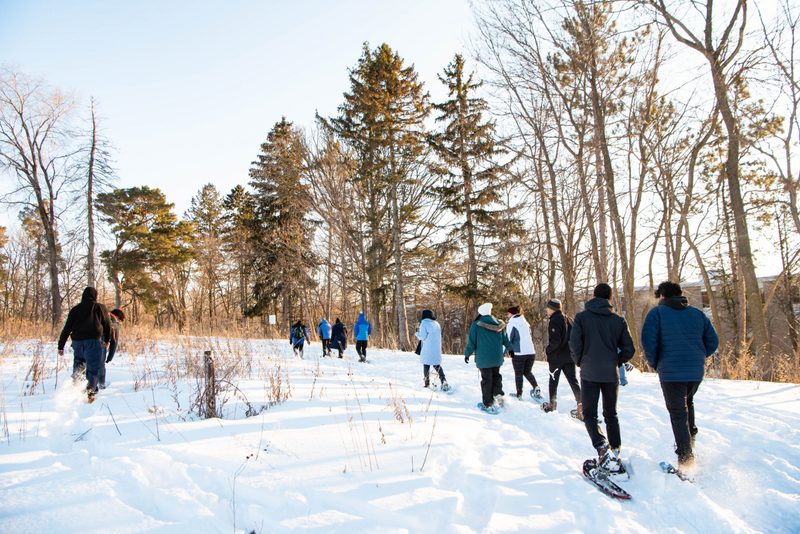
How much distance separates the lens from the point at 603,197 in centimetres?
1415

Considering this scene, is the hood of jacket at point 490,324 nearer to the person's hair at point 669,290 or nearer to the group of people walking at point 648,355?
the group of people walking at point 648,355

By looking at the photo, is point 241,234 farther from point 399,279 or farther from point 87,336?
point 87,336

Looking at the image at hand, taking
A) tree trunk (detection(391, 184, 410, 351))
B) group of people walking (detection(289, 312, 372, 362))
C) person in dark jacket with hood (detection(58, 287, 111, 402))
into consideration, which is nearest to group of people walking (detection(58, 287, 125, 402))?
person in dark jacket with hood (detection(58, 287, 111, 402))

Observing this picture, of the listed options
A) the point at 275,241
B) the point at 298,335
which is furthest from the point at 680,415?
the point at 275,241

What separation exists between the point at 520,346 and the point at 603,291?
299cm

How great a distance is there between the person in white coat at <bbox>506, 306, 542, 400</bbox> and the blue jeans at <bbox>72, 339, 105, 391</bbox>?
271 inches

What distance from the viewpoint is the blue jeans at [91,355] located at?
260 inches

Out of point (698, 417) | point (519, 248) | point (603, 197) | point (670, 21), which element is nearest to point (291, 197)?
point (519, 248)

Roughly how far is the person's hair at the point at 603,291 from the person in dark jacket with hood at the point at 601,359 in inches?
0.4

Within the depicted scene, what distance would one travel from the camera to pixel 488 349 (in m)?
6.95

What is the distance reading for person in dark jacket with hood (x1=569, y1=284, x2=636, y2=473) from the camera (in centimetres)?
435

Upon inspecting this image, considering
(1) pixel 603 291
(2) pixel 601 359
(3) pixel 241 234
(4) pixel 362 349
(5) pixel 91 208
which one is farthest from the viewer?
(3) pixel 241 234

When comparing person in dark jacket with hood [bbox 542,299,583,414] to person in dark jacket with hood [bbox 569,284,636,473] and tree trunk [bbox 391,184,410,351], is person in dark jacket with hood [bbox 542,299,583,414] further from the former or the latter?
tree trunk [bbox 391,184,410,351]

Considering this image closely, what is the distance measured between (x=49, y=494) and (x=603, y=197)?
15.2m
